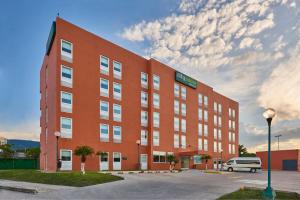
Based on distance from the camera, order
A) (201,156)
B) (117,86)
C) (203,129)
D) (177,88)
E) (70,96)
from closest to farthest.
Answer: (70,96) → (117,86) → (177,88) → (201,156) → (203,129)

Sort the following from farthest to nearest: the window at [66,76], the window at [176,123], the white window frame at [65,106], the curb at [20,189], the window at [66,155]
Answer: the window at [176,123] → the window at [66,76] → the white window frame at [65,106] → the window at [66,155] → the curb at [20,189]

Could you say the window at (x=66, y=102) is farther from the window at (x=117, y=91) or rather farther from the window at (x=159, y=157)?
the window at (x=159, y=157)

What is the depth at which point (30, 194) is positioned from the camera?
18625 mm

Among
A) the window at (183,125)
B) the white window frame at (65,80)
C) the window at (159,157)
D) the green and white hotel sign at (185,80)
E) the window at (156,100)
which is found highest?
the green and white hotel sign at (185,80)

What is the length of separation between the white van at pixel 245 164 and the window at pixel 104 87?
1043 inches

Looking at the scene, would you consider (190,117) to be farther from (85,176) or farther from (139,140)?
(85,176)

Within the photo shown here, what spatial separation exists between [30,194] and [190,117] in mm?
44433

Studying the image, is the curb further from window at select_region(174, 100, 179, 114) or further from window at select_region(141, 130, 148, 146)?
window at select_region(174, 100, 179, 114)

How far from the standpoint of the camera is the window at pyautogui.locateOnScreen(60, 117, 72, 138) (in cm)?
3544

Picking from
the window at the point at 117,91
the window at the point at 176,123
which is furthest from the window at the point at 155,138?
the window at the point at 117,91

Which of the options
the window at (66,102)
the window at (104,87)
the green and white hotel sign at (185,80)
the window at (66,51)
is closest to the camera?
the window at (66,102)

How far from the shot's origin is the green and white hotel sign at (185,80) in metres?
56.8

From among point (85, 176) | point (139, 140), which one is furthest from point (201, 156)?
point (85, 176)

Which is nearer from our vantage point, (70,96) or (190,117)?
(70,96)
